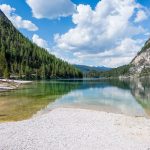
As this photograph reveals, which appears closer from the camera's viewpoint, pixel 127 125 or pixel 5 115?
pixel 127 125

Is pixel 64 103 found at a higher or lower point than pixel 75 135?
higher

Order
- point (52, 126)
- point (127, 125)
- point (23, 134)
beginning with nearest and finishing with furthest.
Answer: point (23, 134) → point (52, 126) → point (127, 125)

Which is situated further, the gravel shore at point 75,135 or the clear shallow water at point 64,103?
the clear shallow water at point 64,103

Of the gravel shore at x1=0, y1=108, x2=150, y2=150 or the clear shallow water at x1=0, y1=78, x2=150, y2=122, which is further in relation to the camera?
the clear shallow water at x1=0, y1=78, x2=150, y2=122

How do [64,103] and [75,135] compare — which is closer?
[75,135]

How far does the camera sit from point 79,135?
27.3 meters

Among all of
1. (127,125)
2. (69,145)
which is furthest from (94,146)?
(127,125)

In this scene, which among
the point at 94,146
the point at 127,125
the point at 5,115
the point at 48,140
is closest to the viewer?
the point at 94,146

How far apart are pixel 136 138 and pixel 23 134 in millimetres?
11043

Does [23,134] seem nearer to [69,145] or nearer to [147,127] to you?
[69,145]

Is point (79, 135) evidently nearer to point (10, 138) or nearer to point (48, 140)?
point (48, 140)

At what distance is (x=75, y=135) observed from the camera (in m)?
27.3

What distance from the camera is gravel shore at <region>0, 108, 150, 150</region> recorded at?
76.2ft

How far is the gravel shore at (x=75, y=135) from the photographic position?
23234mm
